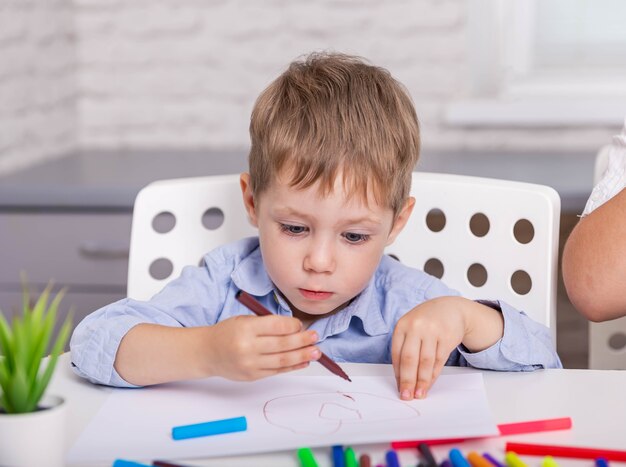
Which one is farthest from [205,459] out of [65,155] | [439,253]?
[65,155]

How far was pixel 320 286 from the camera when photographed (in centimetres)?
102

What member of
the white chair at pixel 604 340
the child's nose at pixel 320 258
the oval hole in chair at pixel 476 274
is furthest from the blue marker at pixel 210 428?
the oval hole in chair at pixel 476 274

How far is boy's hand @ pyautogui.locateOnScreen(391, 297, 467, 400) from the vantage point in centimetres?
88

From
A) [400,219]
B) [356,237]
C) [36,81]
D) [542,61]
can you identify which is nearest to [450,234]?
[400,219]

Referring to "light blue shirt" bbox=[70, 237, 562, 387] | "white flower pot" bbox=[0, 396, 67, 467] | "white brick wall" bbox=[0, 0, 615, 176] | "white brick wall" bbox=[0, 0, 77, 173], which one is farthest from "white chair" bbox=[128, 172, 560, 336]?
"white brick wall" bbox=[0, 0, 615, 176]

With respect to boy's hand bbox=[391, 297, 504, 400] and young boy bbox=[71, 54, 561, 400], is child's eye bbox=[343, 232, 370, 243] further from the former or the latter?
boy's hand bbox=[391, 297, 504, 400]

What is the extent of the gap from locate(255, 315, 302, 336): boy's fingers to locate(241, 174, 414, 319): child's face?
0.18m

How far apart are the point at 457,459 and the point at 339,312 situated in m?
0.46

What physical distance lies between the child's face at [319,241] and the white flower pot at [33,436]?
0.40 meters

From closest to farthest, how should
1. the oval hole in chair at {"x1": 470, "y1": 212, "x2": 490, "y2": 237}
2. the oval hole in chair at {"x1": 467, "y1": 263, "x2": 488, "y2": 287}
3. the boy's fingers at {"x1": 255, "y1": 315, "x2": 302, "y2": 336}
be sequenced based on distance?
1. the boy's fingers at {"x1": 255, "y1": 315, "x2": 302, "y2": 336}
2. the oval hole in chair at {"x1": 467, "y1": 263, "x2": 488, "y2": 287}
3. the oval hole in chair at {"x1": 470, "y1": 212, "x2": 490, "y2": 237}

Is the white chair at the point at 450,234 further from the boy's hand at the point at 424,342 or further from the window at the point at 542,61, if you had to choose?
the window at the point at 542,61

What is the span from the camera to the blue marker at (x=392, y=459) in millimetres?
718

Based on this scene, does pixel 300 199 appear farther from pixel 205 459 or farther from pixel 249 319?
pixel 205 459

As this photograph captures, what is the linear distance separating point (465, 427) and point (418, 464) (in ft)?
0.27
